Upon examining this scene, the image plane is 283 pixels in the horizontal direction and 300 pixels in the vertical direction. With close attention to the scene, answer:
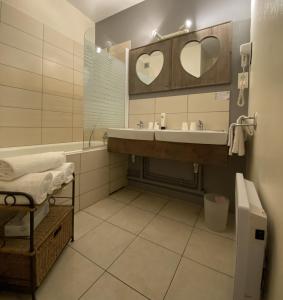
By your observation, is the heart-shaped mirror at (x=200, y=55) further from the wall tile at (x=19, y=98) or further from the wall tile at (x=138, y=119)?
the wall tile at (x=19, y=98)

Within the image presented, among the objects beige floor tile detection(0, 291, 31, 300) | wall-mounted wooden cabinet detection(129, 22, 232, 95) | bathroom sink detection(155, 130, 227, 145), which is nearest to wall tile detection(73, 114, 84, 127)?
wall-mounted wooden cabinet detection(129, 22, 232, 95)

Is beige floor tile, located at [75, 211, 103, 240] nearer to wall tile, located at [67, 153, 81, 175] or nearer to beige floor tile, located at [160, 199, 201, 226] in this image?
wall tile, located at [67, 153, 81, 175]

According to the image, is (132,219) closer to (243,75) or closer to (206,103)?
(206,103)

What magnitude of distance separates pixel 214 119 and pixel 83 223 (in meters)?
1.68

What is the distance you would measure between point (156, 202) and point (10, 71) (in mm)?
2165

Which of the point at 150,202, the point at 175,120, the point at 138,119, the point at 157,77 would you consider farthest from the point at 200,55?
the point at 150,202

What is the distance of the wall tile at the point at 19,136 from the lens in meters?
1.83

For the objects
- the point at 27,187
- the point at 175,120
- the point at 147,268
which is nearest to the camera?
the point at 27,187

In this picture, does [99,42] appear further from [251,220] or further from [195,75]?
[251,220]

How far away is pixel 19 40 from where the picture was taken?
1878mm

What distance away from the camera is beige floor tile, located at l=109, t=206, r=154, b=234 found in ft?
4.95

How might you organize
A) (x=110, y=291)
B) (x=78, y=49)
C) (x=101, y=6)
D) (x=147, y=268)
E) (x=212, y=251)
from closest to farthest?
1. (x=110, y=291)
2. (x=147, y=268)
3. (x=212, y=251)
4. (x=101, y=6)
5. (x=78, y=49)

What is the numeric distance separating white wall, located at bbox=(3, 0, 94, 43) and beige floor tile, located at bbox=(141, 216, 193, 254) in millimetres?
2670

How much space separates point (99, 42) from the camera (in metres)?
2.66
